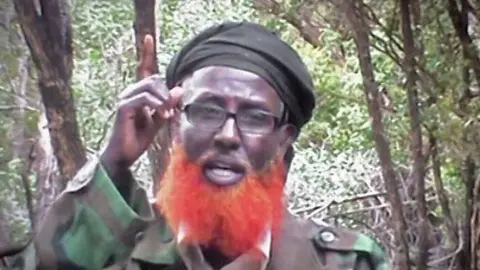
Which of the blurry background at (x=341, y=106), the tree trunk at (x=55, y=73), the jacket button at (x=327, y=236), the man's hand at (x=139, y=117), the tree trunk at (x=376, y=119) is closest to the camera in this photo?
the man's hand at (x=139, y=117)

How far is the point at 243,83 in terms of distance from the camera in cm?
124

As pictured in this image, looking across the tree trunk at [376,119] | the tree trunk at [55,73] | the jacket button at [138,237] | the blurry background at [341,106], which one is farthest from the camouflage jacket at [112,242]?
the tree trunk at [376,119]

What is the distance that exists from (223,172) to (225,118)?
69 mm

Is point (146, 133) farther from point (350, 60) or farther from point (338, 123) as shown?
point (338, 123)

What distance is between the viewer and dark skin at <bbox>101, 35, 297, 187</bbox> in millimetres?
1207

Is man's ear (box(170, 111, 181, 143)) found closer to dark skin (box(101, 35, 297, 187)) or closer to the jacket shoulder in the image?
dark skin (box(101, 35, 297, 187))

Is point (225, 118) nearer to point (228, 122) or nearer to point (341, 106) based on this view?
point (228, 122)

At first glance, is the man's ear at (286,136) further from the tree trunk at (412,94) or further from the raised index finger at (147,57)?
Result: the tree trunk at (412,94)

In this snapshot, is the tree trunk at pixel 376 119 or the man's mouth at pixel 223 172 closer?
the man's mouth at pixel 223 172

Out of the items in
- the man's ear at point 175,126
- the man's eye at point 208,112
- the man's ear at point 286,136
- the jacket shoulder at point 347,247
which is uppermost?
the man's eye at point 208,112

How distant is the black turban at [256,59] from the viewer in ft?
4.13

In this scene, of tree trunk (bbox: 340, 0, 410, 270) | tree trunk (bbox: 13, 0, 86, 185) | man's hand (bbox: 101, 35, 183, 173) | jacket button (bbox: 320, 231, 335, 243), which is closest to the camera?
man's hand (bbox: 101, 35, 183, 173)

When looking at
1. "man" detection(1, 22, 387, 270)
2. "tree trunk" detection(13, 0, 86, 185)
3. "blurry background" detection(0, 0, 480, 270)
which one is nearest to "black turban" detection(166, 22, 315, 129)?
"man" detection(1, 22, 387, 270)

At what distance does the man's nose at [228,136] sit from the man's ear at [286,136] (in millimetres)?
77
